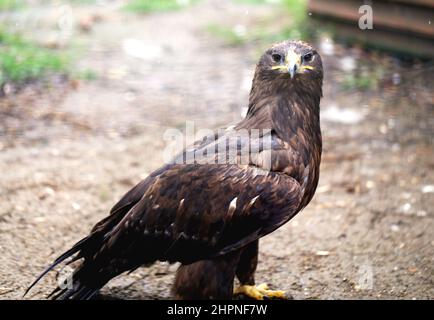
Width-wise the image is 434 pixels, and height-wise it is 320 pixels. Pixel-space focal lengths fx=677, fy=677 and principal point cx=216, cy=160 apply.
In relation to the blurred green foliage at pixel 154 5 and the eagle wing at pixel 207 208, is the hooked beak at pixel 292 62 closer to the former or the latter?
the eagle wing at pixel 207 208

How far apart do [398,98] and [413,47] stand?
989 millimetres

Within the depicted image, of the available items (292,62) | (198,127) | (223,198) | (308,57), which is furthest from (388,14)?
(223,198)

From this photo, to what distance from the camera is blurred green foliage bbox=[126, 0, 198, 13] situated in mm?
11523

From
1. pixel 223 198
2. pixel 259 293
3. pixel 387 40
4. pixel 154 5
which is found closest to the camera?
pixel 223 198

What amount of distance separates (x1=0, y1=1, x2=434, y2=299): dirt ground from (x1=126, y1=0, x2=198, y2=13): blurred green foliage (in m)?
1.21

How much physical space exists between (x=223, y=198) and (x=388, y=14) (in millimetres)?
5675

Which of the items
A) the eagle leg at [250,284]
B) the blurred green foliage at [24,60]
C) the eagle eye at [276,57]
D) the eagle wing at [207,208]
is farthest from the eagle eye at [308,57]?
the blurred green foliage at [24,60]

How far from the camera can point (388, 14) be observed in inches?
334

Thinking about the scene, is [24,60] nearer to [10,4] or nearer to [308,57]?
[10,4]

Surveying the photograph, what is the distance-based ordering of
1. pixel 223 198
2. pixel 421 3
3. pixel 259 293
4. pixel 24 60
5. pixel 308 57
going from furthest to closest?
1. pixel 24 60
2. pixel 421 3
3. pixel 259 293
4. pixel 308 57
5. pixel 223 198

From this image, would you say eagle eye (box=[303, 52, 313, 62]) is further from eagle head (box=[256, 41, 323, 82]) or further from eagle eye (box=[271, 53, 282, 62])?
eagle eye (box=[271, 53, 282, 62])

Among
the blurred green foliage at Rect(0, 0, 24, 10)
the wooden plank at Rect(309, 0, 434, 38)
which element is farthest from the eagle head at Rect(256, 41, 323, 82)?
the blurred green foliage at Rect(0, 0, 24, 10)

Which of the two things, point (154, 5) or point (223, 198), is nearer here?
point (223, 198)
